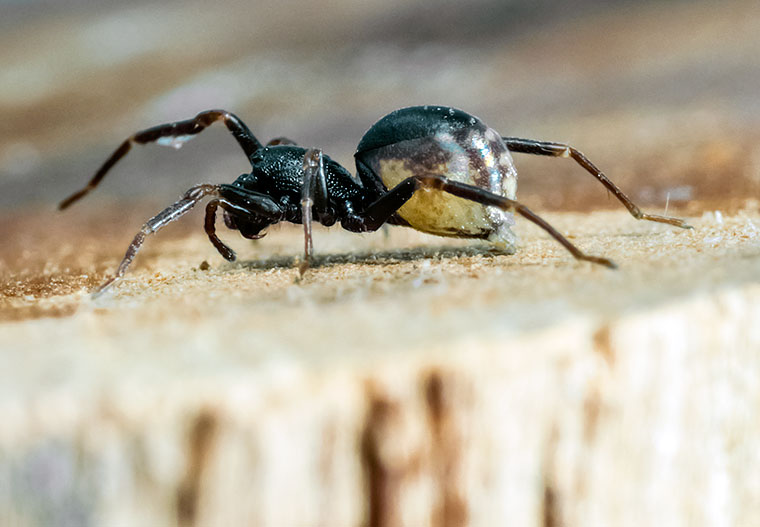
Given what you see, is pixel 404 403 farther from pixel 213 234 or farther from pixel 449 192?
pixel 213 234

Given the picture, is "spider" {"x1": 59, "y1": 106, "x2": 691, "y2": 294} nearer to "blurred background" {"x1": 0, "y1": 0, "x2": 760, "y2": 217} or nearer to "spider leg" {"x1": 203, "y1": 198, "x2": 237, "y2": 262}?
"spider leg" {"x1": 203, "y1": 198, "x2": 237, "y2": 262}

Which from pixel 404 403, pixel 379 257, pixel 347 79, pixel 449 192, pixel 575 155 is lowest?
pixel 404 403

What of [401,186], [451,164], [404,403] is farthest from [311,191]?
[404,403]

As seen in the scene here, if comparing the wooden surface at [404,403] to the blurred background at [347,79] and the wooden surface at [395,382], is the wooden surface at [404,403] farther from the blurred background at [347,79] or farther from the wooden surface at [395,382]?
the blurred background at [347,79]

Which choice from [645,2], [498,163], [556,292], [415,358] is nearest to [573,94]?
[645,2]

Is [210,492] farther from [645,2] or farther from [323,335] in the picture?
[645,2]

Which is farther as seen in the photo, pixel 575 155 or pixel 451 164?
pixel 575 155

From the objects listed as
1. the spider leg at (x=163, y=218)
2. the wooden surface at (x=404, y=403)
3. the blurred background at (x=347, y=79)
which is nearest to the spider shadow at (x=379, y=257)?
the spider leg at (x=163, y=218)
